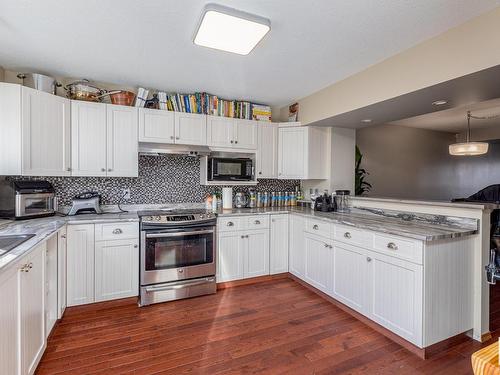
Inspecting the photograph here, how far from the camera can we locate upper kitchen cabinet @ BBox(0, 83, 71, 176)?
237 cm

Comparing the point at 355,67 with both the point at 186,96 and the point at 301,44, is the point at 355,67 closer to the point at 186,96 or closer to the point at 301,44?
the point at 301,44

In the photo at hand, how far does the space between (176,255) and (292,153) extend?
6.73 feet

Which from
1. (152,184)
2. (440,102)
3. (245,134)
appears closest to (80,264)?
(152,184)

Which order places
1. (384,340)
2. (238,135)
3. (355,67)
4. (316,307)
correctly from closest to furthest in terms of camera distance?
(384,340) < (355,67) < (316,307) < (238,135)

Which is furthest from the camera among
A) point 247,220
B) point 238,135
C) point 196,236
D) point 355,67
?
point 238,135

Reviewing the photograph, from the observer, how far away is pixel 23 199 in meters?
2.50

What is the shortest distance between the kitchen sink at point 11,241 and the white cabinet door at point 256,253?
2138 millimetres

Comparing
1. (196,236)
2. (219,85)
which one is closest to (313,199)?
(196,236)

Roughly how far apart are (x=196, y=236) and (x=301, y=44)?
86.0 inches

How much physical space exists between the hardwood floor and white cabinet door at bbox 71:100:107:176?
4.68ft

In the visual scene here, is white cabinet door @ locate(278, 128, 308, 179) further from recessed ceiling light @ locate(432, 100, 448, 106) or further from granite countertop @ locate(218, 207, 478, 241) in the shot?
recessed ceiling light @ locate(432, 100, 448, 106)

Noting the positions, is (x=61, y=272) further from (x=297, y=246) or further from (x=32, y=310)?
(x=297, y=246)

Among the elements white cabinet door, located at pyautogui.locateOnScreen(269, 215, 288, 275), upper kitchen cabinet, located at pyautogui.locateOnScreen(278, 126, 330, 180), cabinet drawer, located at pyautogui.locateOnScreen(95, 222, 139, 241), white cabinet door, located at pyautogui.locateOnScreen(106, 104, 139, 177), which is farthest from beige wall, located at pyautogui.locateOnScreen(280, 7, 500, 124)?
cabinet drawer, located at pyautogui.locateOnScreen(95, 222, 139, 241)

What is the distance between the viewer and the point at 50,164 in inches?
105
